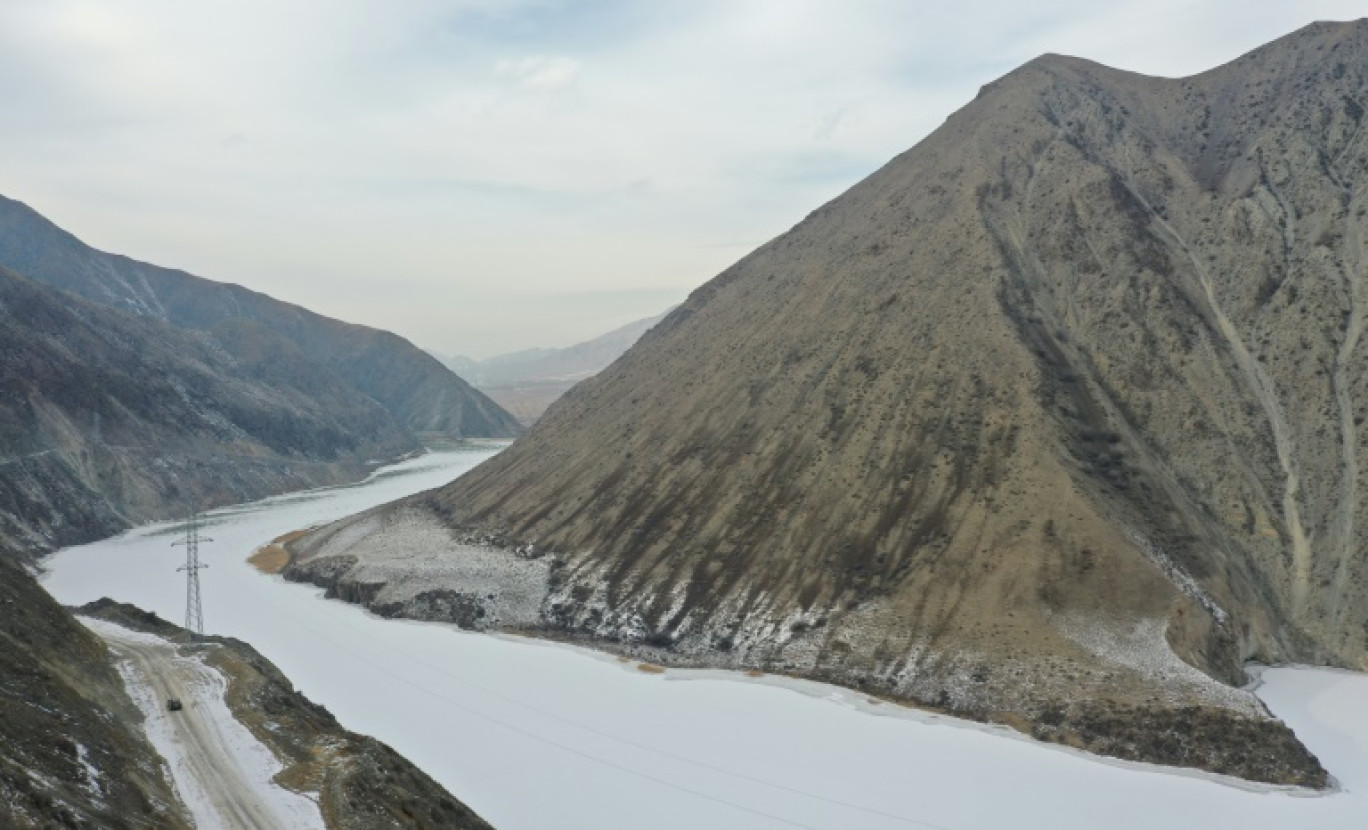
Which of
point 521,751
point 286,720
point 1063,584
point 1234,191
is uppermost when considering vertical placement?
point 1234,191

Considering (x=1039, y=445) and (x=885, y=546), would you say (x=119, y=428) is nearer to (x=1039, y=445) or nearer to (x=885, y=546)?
(x=885, y=546)

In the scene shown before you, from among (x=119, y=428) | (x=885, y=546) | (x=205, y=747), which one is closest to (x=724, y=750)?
(x=885, y=546)

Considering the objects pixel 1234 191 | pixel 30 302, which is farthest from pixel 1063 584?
pixel 30 302

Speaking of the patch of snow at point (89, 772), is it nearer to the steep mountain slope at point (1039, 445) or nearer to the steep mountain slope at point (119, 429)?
the steep mountain slope at point (1039, 445)

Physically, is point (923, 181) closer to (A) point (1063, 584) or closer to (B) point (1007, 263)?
(B) point (1007, 263)

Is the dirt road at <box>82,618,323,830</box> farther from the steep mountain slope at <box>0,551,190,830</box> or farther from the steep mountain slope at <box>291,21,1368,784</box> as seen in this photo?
the steep mountain slope at <box>291,21,1368,784</box>

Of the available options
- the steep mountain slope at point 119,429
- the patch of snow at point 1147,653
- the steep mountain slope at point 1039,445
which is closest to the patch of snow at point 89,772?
the steep mountain slope at point 1039,445
